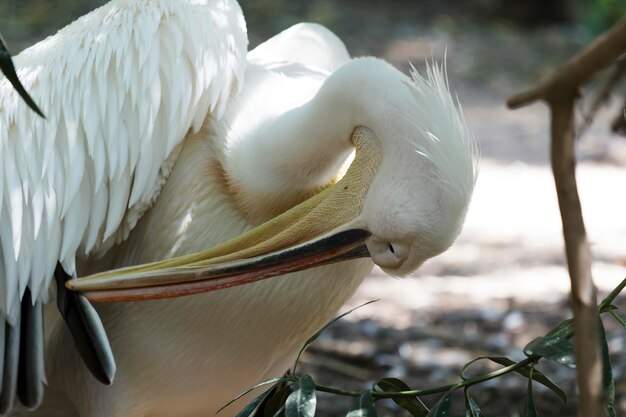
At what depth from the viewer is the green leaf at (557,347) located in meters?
A: 1.84

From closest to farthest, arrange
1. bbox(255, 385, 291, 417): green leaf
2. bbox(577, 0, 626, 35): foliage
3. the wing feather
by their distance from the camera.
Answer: bbox(255, 385, 291, 417): green leaf → the wing feather → bbox(577, 0, 626, 35): foliage

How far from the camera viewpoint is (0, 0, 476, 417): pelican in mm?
2348

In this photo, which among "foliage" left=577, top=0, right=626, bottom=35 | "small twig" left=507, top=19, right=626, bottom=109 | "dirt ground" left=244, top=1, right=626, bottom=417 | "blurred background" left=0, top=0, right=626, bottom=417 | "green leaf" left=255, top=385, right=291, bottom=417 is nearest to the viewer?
"small twig" left=507, top=19, right=626, bottom=109

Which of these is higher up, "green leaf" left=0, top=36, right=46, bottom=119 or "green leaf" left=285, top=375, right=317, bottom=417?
"green leaf" left=0, top=36, right=46, bottom=119

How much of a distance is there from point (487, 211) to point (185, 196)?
3.54 meters

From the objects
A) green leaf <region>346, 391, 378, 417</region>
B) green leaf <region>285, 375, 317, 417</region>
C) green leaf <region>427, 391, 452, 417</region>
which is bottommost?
green leaf <region>427, 391, 452, 417</region>

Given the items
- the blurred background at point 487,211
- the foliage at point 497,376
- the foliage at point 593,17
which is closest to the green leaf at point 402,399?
the foliage at point 497,376

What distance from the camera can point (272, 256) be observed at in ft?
7.68

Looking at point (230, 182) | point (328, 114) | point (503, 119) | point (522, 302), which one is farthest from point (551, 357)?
point (503, 119)

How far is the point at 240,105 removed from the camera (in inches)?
104

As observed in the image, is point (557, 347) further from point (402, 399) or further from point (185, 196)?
point (185, 196)

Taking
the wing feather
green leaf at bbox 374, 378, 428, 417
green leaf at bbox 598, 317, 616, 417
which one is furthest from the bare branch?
the wing feather

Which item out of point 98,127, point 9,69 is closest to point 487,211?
point 98,127

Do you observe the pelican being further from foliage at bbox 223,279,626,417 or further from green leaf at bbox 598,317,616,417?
green leaf at bbox 598,317,616,417
